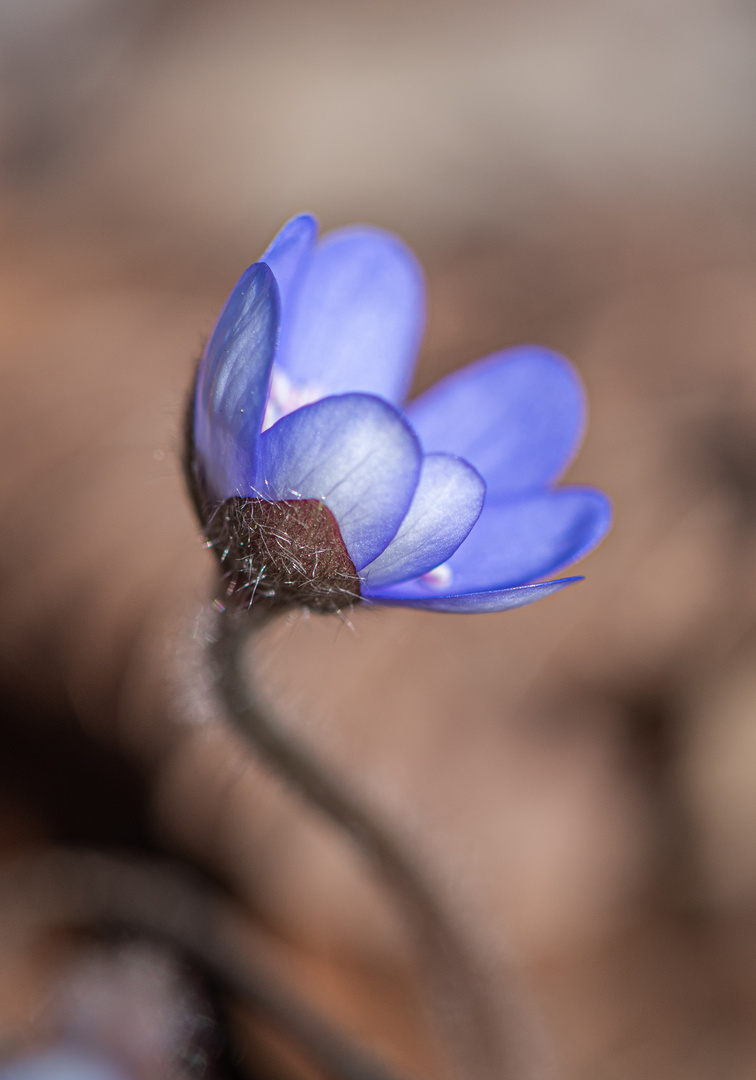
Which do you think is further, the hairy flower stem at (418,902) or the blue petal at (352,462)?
the hairy flower stem at (418,902)

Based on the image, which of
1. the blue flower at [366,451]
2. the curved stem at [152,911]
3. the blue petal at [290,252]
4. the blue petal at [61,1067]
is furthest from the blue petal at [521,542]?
the blue petal at [61,1067]

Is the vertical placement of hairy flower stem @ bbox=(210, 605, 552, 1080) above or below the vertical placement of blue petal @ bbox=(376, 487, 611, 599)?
below

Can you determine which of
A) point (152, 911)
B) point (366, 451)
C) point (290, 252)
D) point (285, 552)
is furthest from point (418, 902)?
point (290, 252)

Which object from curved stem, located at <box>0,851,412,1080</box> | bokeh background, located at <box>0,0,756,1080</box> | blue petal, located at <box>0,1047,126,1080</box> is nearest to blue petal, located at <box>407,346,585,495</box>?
bokeh background, located at <box>0,0,756,1080</box>

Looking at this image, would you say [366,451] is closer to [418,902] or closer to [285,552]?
[285,552]

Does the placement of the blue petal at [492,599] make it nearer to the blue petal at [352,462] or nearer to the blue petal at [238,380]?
the blue petal at [352,462]

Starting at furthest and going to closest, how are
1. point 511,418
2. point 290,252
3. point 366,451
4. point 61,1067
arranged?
point 61,1067 → point 511,418 → point 290,252 → point 366,451

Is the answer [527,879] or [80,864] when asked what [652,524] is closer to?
[527,879]

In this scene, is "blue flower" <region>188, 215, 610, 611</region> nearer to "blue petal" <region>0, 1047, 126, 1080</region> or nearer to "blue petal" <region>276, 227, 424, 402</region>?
"blue petal" <region>276, 227, 424, 402</region>
